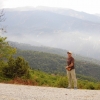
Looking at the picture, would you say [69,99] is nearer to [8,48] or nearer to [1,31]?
[1,31]

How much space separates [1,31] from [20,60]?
3927 millimetres

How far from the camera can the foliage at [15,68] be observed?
2844cm

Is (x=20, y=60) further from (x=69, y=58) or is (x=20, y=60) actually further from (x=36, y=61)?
(x=36, y=61)

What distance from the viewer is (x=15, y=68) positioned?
28.5 m

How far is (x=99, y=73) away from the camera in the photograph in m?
169

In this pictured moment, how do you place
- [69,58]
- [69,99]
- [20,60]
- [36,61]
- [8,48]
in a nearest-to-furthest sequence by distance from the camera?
1. [69,99]
2. [69,58]
3. [20,60]
4. [8,48]
5. [36,61]

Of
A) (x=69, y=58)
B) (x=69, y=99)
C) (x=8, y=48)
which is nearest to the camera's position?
(x=69, y=99)

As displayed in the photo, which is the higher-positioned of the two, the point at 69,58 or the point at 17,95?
the point at 69,58

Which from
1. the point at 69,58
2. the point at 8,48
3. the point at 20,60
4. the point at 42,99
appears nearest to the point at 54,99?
the point at 42,99

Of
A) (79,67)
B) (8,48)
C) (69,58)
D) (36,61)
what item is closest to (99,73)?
(79,67)

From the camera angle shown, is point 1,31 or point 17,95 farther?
point 1,31

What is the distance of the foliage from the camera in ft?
93.3

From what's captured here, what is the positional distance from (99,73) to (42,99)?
161055 mm

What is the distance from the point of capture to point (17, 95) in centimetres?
1202
